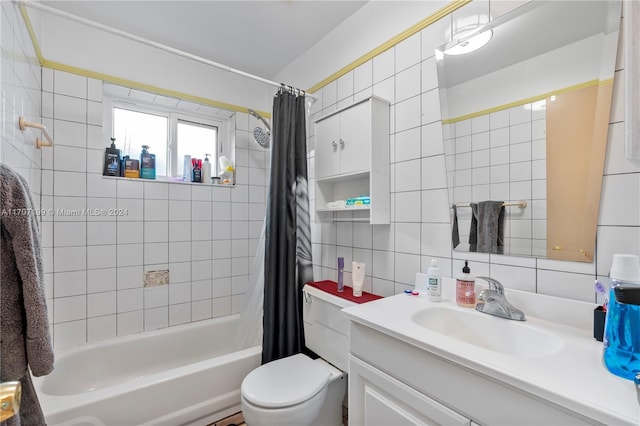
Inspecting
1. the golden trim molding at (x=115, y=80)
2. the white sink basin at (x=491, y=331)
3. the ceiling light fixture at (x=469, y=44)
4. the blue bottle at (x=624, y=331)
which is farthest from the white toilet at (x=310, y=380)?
the golden trim molding at (x=115, y=80)

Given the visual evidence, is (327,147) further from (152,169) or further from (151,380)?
(151,380)

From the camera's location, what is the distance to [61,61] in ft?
5.86

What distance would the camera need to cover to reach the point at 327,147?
179 centimetres

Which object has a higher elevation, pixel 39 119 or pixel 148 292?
pixel 39 119

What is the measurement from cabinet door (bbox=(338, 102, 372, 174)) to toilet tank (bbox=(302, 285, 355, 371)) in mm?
715

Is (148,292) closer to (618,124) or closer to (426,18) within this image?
(426,18)

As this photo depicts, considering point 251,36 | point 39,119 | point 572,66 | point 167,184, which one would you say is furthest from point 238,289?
point 572,66

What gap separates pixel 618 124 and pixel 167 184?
242 cm

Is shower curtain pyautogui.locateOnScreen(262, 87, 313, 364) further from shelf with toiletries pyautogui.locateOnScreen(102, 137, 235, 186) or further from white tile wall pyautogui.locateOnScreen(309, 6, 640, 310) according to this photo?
shelf with toiletries pyautogui.locateOnScreen(102, 137, 235, 186)

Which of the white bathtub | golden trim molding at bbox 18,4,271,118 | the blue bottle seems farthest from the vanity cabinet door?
golden trim molding at bbox 18,4,271,118

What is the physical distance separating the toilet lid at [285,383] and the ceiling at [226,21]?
205cm

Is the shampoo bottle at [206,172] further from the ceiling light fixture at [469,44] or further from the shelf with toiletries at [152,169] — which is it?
the ceiling light fixture at [469,44]

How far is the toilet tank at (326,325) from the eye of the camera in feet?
4.81

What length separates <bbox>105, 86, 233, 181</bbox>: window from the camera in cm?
213
